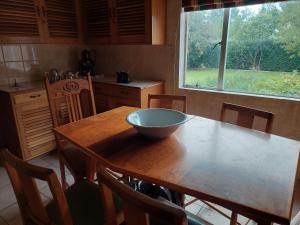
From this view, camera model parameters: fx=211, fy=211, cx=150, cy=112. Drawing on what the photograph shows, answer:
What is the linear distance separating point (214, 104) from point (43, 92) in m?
1.91

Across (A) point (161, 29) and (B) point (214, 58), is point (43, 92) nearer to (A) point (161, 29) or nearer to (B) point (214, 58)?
(A) point (161, 29)

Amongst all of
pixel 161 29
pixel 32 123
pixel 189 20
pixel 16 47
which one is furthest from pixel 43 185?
pixel 189 20

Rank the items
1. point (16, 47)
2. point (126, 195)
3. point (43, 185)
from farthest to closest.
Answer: point (16, 47)
point (43, 185)
point (126, 195)

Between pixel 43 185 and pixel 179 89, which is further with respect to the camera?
pixel 179 89

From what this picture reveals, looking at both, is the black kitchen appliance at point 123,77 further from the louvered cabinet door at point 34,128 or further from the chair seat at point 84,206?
the chair seat at point 84,206

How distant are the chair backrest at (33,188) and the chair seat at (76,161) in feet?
1.65

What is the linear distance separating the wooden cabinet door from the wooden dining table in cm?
140

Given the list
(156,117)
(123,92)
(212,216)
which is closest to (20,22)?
(123,92)

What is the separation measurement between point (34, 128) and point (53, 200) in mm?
1634

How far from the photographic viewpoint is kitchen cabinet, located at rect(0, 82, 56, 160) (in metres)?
2.17

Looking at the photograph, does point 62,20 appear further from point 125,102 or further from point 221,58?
point 221,58

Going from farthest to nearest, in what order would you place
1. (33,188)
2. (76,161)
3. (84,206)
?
(76,161) < (84,206) < (33,188)

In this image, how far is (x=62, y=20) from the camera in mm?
2709

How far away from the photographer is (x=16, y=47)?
2.51 metres
